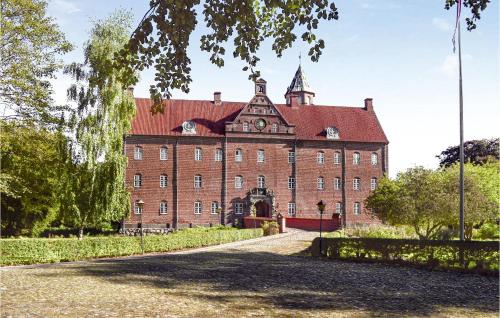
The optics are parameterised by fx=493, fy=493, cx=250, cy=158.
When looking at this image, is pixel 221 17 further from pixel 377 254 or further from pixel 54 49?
pixel 54 49

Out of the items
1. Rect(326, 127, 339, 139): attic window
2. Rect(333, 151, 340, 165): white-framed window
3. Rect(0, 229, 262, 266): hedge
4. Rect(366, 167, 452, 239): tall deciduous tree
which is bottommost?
Rect(0, 229, 262, 266): hedge

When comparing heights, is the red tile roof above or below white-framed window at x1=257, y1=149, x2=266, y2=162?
above

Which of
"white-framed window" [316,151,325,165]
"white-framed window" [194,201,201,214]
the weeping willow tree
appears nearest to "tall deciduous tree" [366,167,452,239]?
the weeping willow tree

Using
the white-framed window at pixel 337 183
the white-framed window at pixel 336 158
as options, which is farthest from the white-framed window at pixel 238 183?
the white-framed window at pixel 336 158

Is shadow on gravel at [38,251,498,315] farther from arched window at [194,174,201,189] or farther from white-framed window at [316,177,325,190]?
white-framed window at [316,177,325,190]

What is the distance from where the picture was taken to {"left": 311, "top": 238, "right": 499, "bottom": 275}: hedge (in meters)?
17.6

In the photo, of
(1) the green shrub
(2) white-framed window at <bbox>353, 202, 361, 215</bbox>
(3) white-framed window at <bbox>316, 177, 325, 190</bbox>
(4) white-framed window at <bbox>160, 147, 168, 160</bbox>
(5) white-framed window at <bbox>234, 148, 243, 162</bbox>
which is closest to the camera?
(1) the green shrub

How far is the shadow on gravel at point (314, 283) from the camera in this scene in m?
11.3

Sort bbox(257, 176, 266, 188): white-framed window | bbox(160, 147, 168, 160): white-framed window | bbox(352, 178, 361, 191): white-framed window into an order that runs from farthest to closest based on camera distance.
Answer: bbox(352, 178, 361, 191): white-framed window
bbox(257, 176, 266, 188): white-framed window
bbox(160, 147, 168, 160): white-framed window

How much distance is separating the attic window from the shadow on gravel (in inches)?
1306

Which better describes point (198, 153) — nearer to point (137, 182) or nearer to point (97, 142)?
point (137, 182)

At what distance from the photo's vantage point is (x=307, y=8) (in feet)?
18.9

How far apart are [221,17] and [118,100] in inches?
1140

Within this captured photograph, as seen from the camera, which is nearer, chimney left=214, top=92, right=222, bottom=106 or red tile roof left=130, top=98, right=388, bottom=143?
red tile roof left=130, top=98, right=388, bottom=143
